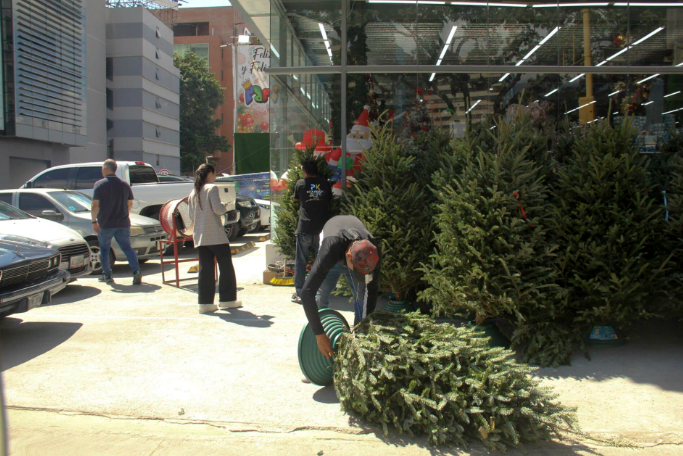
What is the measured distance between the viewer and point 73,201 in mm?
10336

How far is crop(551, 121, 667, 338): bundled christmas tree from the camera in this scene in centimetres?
487

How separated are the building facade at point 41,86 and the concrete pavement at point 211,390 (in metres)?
25.2

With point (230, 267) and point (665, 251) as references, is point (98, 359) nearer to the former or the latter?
point (230, 267)

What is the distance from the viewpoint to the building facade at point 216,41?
2596 inches

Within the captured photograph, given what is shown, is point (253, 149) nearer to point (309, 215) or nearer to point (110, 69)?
point (309, 215)

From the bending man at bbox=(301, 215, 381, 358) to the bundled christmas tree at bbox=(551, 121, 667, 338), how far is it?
1947 mm

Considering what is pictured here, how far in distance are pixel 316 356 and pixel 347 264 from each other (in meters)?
0.84

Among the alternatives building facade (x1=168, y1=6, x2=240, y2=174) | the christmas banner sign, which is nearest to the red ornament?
the christmas banner sign

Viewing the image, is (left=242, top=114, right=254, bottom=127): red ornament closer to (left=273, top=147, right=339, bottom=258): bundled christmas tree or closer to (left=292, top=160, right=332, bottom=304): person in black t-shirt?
(left=273, top=147, right=339, bottom=258): bundled christmas tree

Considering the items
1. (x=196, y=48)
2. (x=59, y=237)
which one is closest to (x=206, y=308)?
(x=59, y=237)

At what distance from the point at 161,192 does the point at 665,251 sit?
11.2m

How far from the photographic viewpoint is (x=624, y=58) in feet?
27.0

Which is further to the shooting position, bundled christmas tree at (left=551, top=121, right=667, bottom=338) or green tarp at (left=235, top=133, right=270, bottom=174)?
green tarp at (left=235, top=133, right=270, bottom=174)

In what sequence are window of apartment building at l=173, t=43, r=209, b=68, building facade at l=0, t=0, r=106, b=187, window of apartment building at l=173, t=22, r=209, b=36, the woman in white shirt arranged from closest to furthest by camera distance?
the woman in white shirt < building facade at l=0, t=0, r=106, b=187 < window of apartment building at l=173, t=43, r=209, b=68 < window of apartment building at l=173, t=22, r=209, b=36
